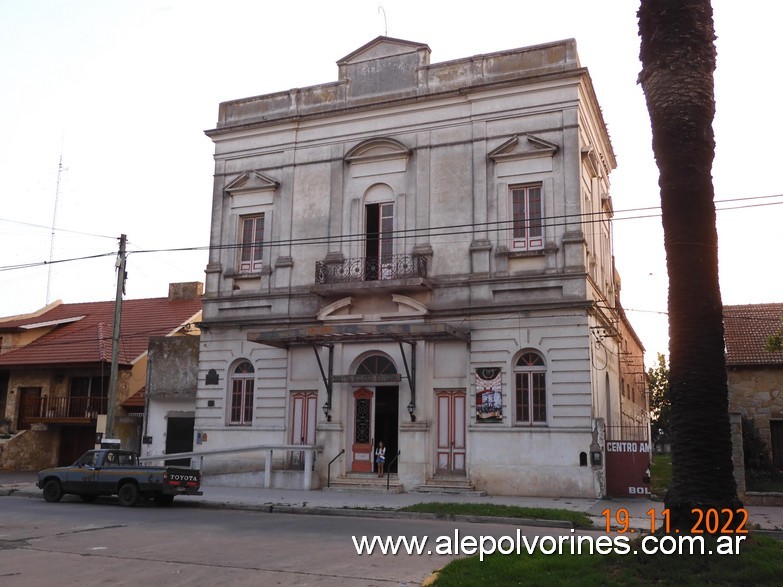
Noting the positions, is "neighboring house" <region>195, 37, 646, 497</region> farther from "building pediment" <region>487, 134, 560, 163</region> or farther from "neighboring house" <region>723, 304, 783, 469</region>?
"neighboring house" <region>723, 304, 783, 469</region>

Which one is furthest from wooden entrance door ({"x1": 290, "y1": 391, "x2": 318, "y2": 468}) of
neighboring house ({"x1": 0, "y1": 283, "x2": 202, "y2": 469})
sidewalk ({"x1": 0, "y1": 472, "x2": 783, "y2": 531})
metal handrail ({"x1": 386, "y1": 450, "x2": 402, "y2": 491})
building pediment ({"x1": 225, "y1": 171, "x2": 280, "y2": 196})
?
neighboring house ({"x1": 0, "y1": 283, "x2": 202, "y2": 469})

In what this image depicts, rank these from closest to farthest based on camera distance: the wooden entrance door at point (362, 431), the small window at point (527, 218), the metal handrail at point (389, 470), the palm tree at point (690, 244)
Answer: the palm tree at point (690, 244)
the metal handrail at point (389, 470)
the small window at point (527, 218)
the wooden entrance door at point (362, 431)

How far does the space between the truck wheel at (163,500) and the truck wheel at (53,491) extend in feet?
8.98

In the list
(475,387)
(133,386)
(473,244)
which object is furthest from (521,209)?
(133,386)

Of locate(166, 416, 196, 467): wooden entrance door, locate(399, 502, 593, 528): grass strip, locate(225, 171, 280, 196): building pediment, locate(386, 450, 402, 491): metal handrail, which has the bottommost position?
locate(399, 502, 593, 528): grass strip

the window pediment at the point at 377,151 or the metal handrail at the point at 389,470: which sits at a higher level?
the window pediment at the point at 377,151

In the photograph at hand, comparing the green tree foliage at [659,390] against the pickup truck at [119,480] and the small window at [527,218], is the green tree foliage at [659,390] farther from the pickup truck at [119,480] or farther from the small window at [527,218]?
the pickup truck at [119,480]

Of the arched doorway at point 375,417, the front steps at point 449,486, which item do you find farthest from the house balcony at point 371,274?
the front steps at point 449,486

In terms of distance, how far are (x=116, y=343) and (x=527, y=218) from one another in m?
13.5

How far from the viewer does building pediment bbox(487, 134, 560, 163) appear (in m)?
23.8

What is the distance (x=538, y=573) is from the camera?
29.6 feet

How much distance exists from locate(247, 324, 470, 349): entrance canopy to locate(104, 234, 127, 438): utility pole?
14.4 ft

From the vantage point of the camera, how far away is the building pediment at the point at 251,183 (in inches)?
1085

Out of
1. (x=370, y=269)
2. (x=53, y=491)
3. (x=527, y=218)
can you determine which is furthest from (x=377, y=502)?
(x=527, y=218)
